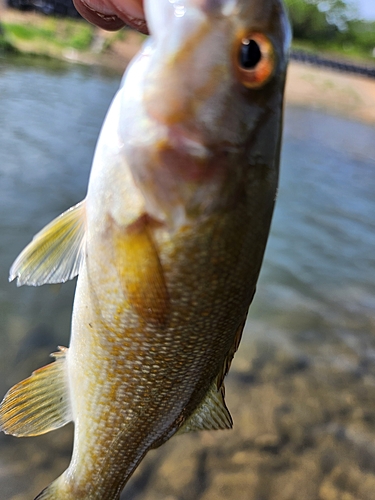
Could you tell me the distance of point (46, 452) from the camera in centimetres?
318

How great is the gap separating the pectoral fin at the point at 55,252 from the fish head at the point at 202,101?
42 centimetres

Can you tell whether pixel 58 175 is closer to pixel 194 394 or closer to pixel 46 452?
pixel 46 452

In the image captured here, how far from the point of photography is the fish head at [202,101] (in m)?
1.15

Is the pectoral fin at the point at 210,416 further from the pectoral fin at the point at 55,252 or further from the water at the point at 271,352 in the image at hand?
the water at the point at 271,352

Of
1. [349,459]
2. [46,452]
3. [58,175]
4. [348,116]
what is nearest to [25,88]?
[58,175]

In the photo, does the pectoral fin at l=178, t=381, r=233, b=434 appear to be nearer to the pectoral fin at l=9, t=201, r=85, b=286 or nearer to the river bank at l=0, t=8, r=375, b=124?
the pectoral fin at l=9, t=201, r=85, b=286

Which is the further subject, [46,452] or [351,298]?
[351,298]

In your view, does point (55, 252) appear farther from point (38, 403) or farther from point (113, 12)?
point (113, 12)

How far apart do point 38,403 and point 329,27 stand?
68.9 metres

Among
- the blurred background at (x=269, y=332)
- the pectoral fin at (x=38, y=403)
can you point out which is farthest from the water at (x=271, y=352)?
the pectoral fin at (x=38, y=403)

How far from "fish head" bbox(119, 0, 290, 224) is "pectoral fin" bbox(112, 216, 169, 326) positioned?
98 millimetres

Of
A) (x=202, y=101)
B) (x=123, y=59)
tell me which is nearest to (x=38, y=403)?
(x=202, y=101)

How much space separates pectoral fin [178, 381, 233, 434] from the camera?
1825 millimetres

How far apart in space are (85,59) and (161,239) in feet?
70.6
